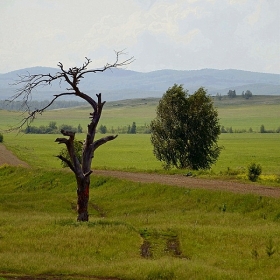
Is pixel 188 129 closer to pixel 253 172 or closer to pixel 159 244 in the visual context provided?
pixel 253 172

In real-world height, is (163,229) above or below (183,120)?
below

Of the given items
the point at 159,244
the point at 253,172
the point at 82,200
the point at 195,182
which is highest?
the point at 82,200

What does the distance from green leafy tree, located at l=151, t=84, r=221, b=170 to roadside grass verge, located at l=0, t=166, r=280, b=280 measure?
64.5ft

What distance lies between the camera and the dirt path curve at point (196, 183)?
117 ft

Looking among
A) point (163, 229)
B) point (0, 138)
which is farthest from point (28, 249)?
point (0, 138)

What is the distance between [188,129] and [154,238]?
116ft

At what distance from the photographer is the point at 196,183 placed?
40656 mm

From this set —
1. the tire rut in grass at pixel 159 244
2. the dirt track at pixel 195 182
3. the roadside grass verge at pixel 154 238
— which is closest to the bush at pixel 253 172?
the dirt track at pixel 195 182

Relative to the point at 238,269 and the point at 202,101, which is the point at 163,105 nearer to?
the point at 202,101

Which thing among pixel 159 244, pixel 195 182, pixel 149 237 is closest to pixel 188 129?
pixel 195 182

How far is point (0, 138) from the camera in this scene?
5399 inches

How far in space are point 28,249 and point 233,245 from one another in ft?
26.1

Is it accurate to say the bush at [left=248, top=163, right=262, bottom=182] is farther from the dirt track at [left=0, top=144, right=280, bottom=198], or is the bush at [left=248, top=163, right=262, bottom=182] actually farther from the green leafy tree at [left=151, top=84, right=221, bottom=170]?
the green leafy tree at [left=151, top=84, right=221, bottom=170]

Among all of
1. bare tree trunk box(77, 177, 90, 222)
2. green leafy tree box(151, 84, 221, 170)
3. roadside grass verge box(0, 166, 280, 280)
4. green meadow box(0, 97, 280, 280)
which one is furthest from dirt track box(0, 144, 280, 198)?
bare tree trunk box(77, 177, 90, 222)
